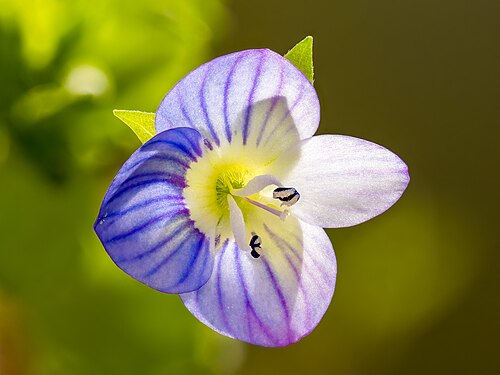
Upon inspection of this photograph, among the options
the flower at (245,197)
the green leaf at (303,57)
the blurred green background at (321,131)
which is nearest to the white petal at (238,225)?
the flower at (245,197)

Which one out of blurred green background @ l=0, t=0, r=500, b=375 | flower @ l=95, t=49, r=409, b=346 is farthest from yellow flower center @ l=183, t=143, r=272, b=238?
blurred green background @ l=0, t=0, r=500, b=375

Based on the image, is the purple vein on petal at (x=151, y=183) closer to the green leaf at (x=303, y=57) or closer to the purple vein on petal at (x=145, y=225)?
the purple vein on petal at (x=145, y=225)

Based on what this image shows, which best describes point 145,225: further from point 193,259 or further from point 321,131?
point 321,131

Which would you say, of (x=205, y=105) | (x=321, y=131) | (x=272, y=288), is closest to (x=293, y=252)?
(x=272, y=288)

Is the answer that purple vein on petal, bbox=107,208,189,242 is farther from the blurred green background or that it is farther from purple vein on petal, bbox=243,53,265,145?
the blurred green background

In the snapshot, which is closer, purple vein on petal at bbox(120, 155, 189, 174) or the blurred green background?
purple vein on petal at bbox(120, 155, 189, 174)

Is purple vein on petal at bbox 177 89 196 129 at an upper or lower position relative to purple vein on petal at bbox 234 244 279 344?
upper

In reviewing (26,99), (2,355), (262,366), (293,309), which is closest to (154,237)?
(293,309)
